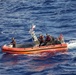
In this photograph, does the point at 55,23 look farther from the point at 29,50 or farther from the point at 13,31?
the point at 29,50

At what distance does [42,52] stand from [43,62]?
3.24m

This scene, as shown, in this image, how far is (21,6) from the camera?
65.0 m

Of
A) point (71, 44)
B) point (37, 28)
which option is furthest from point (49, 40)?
point (37, 28)

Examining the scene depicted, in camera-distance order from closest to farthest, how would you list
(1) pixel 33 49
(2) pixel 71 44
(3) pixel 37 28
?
(1) pixel 33 49
(2) pixel 71 44
(3) pixel 37 28

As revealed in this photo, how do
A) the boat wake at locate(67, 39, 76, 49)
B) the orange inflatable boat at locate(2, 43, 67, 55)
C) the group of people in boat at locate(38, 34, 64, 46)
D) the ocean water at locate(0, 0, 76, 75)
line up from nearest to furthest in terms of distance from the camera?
the ocean water at locate(0, 0, 76, 75)
the orange inflatable boat at locate(2, 43, 67, 55)
the group of people in boat at locate(38, 34, 64, 46)
the boat wake at locate(67, 39, 76, 49)

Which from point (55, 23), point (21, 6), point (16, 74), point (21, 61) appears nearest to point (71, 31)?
point (55, 23)

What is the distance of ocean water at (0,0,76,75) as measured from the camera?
37219 millimetres

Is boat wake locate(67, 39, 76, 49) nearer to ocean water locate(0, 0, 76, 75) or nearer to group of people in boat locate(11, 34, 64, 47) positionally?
ocean water locate(0, 0, 76, 75)

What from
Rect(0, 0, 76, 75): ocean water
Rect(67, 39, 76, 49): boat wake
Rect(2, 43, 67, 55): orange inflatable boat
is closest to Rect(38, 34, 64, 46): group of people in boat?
Rect(2, 43, 67, 55): orange inflatable boat

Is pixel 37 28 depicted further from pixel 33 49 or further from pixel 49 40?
pixel 33 49

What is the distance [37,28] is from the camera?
171ft

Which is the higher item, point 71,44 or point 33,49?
point 71,44

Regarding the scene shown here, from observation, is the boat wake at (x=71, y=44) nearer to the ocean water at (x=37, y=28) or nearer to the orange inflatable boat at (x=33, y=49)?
the ocean water at (x=37, y=28)

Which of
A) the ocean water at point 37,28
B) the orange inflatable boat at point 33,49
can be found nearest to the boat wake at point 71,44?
the ocean water at point 37,28
